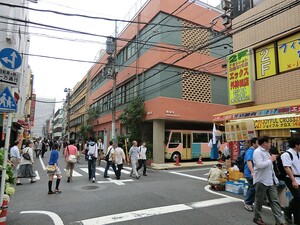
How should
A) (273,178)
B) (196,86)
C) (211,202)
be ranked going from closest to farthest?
1. (273,178)
2. (211,202)
3. (196,86)

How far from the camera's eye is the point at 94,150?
10.8 m

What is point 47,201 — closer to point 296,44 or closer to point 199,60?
point 296,44

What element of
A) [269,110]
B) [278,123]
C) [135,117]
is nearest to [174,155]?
[135,117]

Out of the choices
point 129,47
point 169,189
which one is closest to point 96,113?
point 129,47

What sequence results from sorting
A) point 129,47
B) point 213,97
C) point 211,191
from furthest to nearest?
point 129,47 < point 213,97 < point 211,191

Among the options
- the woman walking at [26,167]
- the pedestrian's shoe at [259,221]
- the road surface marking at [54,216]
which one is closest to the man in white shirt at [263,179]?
the pedestrian's shoe at [259,221]

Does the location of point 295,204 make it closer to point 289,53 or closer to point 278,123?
point 278,123

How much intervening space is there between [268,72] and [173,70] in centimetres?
917

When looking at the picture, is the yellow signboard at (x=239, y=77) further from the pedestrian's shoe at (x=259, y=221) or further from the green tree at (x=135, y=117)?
the green tree at (x=135, y=117)

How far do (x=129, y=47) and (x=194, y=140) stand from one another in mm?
11468

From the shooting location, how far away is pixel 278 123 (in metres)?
8.61

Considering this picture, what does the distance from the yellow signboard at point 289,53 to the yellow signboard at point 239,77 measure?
1366 millimetres

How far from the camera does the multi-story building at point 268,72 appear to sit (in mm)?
8406

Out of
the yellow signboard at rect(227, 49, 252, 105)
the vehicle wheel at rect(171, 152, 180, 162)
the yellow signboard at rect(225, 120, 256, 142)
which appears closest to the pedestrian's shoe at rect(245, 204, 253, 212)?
the yellow signboard at rect(225, 120, 256, 142)
